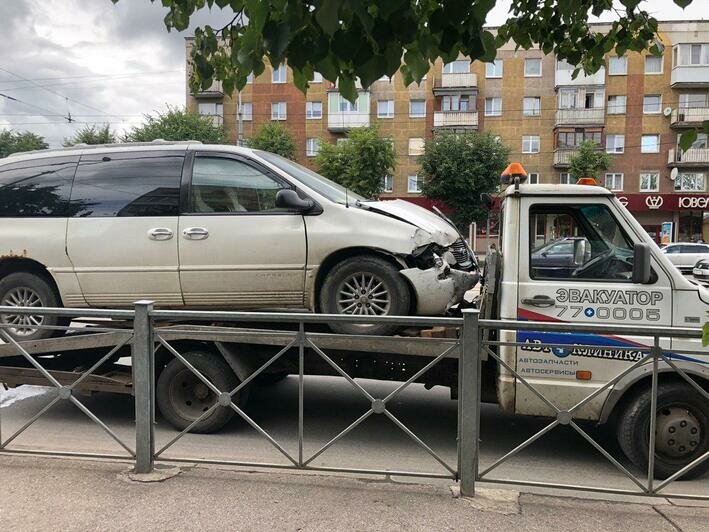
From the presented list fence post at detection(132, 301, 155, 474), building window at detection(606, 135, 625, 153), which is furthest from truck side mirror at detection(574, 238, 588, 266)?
building window at detection(606, 135, 625, 153)

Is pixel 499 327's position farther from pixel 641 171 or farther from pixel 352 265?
pixel 641 171

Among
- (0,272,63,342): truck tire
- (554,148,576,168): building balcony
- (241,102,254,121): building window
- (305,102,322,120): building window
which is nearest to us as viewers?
(0,272,63,342): truck tire

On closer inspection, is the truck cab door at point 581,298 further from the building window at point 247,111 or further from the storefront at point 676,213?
the building window at point 247,111

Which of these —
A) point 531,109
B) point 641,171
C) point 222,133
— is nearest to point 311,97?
point 222,133

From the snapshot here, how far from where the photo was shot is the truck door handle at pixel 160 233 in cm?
486

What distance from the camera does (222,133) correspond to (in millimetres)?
36562

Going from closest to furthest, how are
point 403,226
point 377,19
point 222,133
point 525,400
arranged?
point 377,19 < point 525,400 < point 403,226 < point 222,133

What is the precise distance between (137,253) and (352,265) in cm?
189

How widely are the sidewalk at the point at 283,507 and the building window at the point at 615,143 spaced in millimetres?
38713

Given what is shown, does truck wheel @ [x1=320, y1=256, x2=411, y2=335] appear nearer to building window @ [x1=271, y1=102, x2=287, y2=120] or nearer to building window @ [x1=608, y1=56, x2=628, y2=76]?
building window @ [x1=271, y1=102, x2=287, y2=120]

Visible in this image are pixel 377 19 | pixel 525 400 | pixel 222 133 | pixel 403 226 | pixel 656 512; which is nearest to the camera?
pixel 377 19

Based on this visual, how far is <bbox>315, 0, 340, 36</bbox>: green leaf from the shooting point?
205cm

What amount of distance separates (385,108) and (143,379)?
36990 millimetres

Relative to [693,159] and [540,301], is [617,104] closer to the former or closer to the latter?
[693,159]
